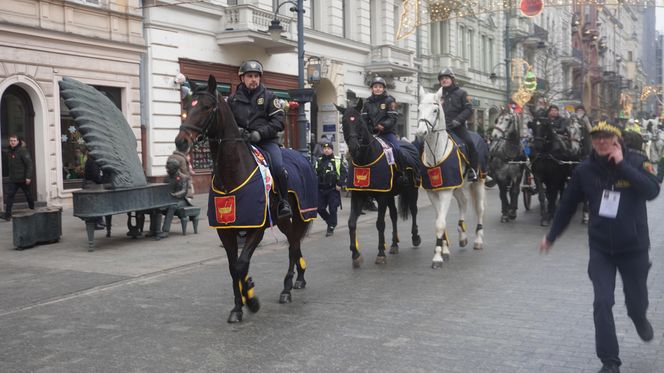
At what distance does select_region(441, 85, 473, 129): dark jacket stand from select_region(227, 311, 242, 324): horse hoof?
206 inches

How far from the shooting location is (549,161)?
14.6 m

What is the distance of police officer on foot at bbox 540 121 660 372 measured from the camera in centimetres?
505

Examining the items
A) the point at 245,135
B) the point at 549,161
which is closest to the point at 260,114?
the point at 245,135

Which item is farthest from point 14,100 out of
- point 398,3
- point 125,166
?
point 398,3

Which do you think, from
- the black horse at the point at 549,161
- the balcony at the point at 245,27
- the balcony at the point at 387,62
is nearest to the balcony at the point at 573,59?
the balcony at the point at 387,62

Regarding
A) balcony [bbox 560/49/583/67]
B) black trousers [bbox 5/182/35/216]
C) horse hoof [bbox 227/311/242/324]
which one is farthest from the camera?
balcony [bbox 560/49/583/67]

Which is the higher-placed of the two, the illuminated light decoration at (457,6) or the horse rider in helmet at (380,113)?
the illuminated light decoration at (457,6)

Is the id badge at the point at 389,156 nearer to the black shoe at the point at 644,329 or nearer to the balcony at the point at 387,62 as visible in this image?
the black shoe at the point at 644,329

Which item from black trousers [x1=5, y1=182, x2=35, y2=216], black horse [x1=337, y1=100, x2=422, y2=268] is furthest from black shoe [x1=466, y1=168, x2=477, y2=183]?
black trousers [x1=5, y1=182, x2=35, y2=216]

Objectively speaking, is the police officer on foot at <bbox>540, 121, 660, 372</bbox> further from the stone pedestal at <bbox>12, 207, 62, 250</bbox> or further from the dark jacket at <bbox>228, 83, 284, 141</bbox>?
the stone pedestal at <bbox>12, 207, 62, 250</bbox>

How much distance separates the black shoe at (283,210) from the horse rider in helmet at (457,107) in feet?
13.9

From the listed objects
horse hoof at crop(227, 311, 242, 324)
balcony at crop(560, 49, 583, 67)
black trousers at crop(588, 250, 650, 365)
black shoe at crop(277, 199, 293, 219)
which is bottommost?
horse hoof at crop(227, 311, 242, 324)

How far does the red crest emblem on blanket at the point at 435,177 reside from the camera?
33.9ft

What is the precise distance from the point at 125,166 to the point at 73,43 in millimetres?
6975
